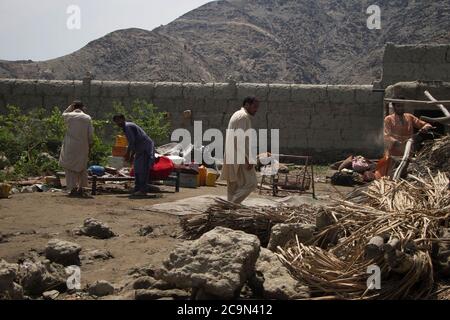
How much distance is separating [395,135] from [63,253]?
13.4 ft

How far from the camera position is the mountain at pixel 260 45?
1216 inches

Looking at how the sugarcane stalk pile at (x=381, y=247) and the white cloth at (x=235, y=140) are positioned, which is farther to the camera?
the white cloth at (x=235, y=140)

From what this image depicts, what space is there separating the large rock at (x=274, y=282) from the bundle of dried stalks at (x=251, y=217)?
2.89 feet

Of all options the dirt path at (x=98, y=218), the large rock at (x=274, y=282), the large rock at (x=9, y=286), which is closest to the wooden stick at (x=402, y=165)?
the large rock at (x=274, y=282)

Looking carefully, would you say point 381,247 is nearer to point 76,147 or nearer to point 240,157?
point 240,157

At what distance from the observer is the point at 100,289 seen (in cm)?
378

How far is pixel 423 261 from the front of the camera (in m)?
3.59

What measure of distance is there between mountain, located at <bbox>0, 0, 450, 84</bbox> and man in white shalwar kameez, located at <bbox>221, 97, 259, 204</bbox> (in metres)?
22.3

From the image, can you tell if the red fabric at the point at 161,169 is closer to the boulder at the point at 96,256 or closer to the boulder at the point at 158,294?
the boulder at the point at 96,256

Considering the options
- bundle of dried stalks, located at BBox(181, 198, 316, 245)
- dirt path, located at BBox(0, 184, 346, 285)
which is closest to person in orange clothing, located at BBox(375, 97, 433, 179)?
bundle of dried stalks, located at BBox(181, 198, 316, 245)

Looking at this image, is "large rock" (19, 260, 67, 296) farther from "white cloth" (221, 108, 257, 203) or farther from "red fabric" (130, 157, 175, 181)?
"red fabric" (130, 157, 175, 181)

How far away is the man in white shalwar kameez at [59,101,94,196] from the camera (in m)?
8.17
